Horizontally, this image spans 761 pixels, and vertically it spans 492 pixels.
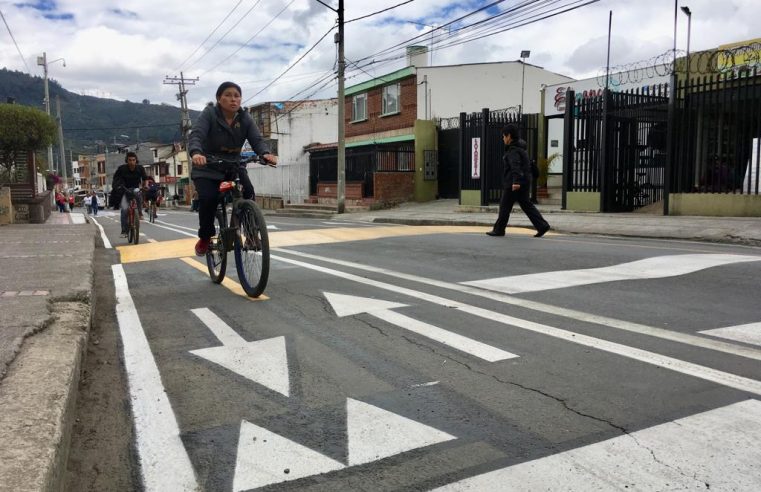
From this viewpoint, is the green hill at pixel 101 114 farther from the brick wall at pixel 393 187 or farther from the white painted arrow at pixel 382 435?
the white painted arrow at pixel 382 435

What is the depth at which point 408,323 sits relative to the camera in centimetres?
460

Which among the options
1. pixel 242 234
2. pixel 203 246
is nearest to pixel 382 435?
pixel 242 234

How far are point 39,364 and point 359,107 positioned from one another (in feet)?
107

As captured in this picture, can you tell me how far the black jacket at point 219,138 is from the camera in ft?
19.5

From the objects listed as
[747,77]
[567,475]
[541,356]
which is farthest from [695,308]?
[747,77]

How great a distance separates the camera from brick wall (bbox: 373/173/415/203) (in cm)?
2617

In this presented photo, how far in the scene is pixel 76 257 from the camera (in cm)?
759

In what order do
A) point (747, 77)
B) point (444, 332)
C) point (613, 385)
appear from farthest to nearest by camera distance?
point (747, 77), point (444, 332), point (613, 385)

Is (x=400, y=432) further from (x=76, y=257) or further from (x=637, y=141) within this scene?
(x=637, y=141)

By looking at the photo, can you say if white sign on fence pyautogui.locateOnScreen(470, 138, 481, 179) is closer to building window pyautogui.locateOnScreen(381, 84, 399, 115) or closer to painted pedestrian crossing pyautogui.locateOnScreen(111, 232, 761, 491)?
building window pyautogui.locateOnScreen(381, 84, 399, 115)

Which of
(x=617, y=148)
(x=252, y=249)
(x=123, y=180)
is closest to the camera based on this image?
(x=252, y=249)

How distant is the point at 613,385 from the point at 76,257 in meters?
6.67

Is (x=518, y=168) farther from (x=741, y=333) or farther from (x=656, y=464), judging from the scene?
(x=656, y=464)

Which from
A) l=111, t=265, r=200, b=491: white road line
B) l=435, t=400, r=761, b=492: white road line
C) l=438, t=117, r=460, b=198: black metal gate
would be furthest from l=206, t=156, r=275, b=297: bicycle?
l=438, t=117, r=460, b=198: black metal gate
